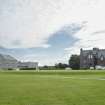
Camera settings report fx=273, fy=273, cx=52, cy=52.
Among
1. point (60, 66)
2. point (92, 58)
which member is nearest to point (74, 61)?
point (92, 58)

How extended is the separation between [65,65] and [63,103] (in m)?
94.9

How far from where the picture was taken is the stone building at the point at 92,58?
11512cm

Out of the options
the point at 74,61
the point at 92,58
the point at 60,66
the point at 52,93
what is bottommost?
the point at 52,93

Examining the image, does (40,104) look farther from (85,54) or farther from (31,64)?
(31,64)

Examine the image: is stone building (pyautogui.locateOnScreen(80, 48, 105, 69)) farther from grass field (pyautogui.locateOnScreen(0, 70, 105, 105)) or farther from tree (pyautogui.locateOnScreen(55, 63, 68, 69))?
grass field (pyautogui.locateOnScreen(0, 70, 105, 105))

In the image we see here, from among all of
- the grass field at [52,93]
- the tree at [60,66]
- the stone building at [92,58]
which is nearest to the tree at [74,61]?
the stone building at [92,58]

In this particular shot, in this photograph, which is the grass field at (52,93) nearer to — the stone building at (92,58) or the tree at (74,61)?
the tree at (74,61)

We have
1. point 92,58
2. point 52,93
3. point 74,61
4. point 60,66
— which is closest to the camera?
point 52,93

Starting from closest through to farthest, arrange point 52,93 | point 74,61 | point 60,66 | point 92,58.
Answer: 1. point 52,93
2. point 60,66
3. point 74,61
4. point 92,58

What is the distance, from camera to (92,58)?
120 metres

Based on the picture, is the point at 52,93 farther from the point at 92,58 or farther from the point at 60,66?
the point at 92,58

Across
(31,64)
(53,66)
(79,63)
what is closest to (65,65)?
(53,66)

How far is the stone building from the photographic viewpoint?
11512 centimetres

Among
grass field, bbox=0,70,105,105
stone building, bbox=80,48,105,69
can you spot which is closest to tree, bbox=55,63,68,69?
stone building, bbox=80,48,105,69
